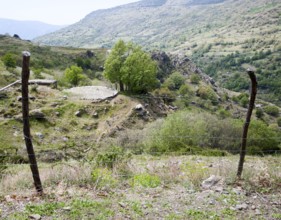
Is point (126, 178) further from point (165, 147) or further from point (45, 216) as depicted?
point (165, 147)

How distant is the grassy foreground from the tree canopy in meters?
37.6

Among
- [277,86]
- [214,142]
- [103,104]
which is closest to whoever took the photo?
[214,142]

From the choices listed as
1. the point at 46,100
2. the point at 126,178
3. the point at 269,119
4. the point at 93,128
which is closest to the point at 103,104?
the point at 93,128

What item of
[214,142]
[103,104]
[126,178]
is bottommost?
[214,142]

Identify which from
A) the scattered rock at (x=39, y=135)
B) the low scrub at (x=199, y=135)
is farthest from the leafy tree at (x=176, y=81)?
the scattered rock at (x=39, y=135)

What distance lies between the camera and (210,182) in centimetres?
925

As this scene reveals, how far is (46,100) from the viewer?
4156cm

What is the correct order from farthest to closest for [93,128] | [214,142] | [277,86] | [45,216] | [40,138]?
[277,86]
[93,128]
[214,142]
[40,138]
[45,216]

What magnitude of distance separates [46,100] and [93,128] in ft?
24.5

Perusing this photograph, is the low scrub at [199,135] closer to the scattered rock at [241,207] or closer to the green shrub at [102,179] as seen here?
the green shrub at [102,179]

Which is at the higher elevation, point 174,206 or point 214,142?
point 174,206

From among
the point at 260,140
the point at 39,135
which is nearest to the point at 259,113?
the point at 260,140

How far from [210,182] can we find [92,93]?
1556 inches

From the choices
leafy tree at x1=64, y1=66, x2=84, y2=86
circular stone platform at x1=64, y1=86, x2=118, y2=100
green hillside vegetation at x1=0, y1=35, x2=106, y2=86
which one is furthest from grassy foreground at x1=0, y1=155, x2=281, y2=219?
green hillside vegetation at x1=0, y1=35, x2=106, y2=86
